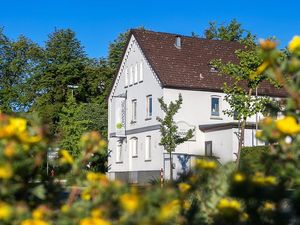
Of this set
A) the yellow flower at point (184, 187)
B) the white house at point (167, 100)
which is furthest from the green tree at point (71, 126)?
the yellow flower at point (184, 187)

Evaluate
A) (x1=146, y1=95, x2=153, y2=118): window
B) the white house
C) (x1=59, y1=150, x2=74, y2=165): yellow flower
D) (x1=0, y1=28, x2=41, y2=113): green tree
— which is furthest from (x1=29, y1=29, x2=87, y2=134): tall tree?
(x1=59, y1=150, x2=74, y2=165): yellow flower

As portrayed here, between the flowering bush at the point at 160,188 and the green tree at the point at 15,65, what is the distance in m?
67.7

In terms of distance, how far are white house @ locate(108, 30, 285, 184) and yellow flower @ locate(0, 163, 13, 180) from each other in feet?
119

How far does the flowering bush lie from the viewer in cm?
314

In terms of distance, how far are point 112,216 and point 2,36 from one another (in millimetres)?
73968

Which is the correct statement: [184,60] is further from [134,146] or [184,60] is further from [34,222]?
[34,222]

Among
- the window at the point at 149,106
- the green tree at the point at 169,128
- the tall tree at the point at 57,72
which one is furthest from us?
the tall tree at the point at 57,72

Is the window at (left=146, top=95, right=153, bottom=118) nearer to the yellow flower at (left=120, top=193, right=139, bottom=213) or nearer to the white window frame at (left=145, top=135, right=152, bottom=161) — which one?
the white window frame at (left=145, top=135, right=152, bottom=161)

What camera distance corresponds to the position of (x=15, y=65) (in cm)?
7250

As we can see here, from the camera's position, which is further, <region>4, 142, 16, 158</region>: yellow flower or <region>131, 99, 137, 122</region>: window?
<region>131, 99, 137, 122</region>: window

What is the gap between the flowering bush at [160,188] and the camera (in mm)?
3137

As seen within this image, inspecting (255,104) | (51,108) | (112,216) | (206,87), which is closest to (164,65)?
(206,87)

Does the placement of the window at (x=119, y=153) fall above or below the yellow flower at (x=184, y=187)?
above

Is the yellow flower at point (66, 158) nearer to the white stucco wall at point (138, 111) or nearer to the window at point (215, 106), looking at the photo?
the white stucco wall at point (138, 111)
